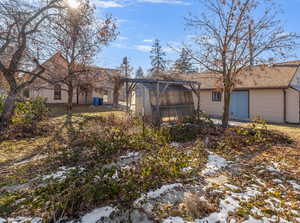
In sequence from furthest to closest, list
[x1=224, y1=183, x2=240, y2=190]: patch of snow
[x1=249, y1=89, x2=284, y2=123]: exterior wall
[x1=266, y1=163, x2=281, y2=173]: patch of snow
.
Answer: [x1=249, y1=89, x2=284, y2=123]: exterior wall → [x1=266, y1=163, x2=281, y2=173]: patch of snow → [x1=224, y1=183, x2=240, y2=190]: patch of snow

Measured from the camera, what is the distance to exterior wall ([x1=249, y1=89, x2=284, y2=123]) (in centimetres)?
1223

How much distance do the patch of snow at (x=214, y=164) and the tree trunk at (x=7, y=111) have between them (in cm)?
779

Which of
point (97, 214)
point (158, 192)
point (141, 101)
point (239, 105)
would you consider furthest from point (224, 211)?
point (239, 105)

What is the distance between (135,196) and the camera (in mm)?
3131

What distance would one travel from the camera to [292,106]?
11.9m

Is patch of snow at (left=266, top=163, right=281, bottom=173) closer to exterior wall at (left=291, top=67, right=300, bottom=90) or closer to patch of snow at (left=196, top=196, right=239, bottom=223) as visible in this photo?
patch of snow at (left=196, top=196, right=239, bottom=223)

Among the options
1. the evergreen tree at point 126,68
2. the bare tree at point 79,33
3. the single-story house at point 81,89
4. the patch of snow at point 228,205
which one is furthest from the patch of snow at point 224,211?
the evergreen tree at point 126,68

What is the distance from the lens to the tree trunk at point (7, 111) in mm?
7660

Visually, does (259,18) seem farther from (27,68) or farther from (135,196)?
(27,68)

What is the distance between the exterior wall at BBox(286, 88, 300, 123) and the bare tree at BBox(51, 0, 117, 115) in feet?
37.6

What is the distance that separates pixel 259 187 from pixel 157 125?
18.0 ft

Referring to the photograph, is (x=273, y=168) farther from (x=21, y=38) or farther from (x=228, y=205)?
(x=21, y=38)

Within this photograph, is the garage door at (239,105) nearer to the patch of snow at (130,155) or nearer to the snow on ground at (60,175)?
the patch of snow at (130,155)

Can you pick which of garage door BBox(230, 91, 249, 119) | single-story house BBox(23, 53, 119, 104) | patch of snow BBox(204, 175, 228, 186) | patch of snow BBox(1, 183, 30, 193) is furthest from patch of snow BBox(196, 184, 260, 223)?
single-story house BBox(23, 53, 119, 104)
